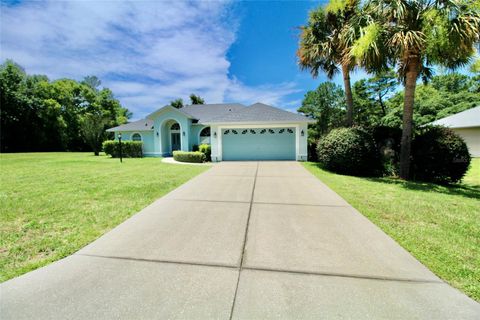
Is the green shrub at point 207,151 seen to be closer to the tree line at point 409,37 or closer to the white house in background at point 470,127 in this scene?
the tree line at point 409,37

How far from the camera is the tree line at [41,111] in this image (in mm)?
30125


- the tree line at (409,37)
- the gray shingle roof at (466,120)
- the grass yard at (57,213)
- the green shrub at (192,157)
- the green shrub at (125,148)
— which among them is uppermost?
the tree line at (409,37)

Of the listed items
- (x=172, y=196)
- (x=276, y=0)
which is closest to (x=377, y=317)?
(x=172, y=196)

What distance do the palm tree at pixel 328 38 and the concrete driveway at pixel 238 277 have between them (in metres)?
9.70

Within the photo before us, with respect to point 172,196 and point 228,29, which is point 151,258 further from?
point 228,29

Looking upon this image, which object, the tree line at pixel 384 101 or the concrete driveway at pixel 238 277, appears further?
the tree line at pixel 384 101

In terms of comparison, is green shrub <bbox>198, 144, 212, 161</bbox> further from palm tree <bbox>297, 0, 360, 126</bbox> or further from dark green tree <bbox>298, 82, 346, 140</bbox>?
dark green tree <bbox>298, 82, 346, 140</bbox>

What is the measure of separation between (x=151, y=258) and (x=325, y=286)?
2.28 meters

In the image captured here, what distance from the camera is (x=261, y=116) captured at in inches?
615

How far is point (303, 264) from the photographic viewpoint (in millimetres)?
2805

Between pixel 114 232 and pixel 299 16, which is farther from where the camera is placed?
pixel 299 16

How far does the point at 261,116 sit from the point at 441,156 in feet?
33.3

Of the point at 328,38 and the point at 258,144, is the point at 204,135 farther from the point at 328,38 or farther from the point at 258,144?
the point at 328,38

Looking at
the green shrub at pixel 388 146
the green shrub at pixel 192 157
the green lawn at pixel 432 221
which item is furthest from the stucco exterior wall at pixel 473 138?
the green shrub at pixel 192 157
